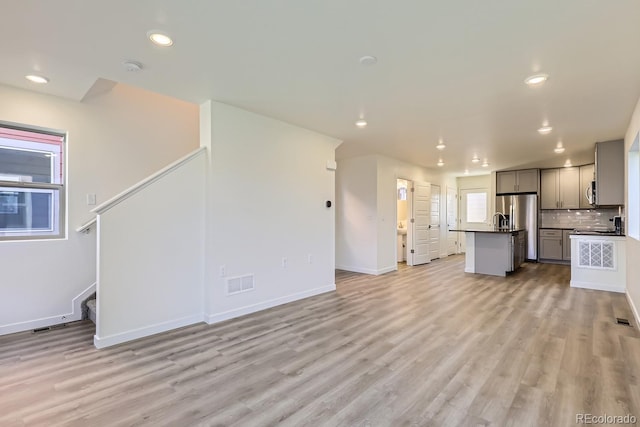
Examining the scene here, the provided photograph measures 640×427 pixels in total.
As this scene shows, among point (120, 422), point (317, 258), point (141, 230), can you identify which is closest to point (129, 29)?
point (141, 230)

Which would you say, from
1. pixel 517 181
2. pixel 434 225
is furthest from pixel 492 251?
pixel 517 181

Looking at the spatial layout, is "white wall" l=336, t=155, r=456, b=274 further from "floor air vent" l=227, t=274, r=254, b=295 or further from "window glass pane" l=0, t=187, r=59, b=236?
"window glass pane" l=0, t=187, r=59, b=236

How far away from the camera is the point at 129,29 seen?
2209 mm

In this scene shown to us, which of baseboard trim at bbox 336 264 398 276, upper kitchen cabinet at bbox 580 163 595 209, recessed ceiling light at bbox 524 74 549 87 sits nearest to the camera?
recessed ceiling light at bbox 524 74 549 87

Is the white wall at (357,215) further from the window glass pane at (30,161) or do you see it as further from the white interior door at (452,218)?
the window glass pane at (30,161)

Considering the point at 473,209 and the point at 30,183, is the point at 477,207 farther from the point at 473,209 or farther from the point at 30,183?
Answer: the point at 30,183

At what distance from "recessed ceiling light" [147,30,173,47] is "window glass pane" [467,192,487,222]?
9.89 meters

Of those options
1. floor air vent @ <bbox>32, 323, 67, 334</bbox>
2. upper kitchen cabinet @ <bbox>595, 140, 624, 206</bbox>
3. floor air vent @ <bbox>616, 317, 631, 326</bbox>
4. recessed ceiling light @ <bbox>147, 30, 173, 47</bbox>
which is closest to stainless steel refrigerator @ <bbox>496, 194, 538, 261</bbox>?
upper kitchen cabinet @ <bbox>595, 140, 624, 206</bbox>

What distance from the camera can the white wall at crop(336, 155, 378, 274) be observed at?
6598mm

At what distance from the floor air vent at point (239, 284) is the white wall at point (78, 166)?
1.64 meters

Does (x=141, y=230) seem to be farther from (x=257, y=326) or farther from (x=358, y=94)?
(x=358, y=94)

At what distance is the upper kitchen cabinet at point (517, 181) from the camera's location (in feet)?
27.3

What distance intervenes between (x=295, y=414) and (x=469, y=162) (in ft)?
23.6

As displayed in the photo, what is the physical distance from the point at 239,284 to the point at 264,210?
988 mm
